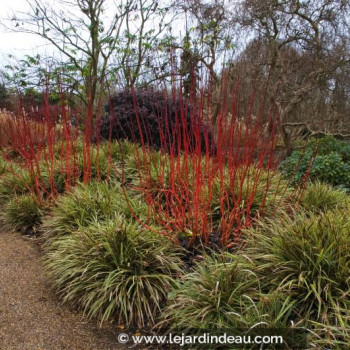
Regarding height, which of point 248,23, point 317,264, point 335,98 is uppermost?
point 248,23

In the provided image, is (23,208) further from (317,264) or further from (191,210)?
(317,264)

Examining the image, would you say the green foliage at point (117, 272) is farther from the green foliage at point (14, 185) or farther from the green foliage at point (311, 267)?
the green foliage at point (14, 185)

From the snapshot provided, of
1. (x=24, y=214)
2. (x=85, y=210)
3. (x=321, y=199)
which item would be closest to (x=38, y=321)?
(x=85, y=210)

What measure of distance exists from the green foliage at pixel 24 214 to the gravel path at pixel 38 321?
3.46 feet

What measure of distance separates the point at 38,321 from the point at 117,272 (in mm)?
626

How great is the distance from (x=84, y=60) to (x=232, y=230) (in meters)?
6.99

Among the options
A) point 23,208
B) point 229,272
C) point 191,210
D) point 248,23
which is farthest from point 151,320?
point 248,23

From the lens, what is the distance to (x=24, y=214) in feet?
13.1

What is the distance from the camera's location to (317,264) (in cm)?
199

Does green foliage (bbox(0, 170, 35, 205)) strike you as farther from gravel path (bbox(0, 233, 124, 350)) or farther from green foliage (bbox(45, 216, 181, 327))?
green foliage (bbox(45, 216, 181, 327))

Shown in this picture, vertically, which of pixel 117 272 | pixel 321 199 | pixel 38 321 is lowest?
pixel 38 321

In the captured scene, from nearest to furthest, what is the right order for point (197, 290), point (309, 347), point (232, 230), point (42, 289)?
point (309, 347)
point (197, 290)
point (42, 289)
point (232, 230)

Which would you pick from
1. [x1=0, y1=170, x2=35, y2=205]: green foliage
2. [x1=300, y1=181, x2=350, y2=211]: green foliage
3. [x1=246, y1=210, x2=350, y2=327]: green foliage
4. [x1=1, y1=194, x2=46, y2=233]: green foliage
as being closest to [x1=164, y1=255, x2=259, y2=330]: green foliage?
[x1=246, y1=210, x2=350, y2=327]: green foliage

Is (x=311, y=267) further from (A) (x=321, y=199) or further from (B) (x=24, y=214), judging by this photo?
(B) (x=24, y=214)
